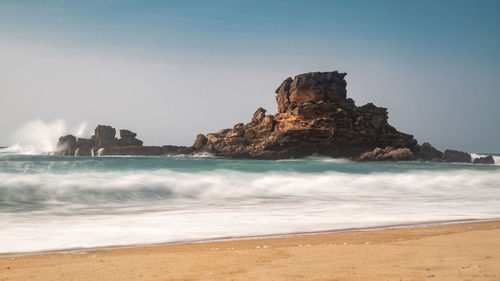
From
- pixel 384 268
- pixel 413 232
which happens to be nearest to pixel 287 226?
pixel 413 232

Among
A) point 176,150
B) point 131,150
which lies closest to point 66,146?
point 131,150

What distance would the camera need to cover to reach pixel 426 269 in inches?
140

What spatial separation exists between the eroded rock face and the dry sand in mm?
43505

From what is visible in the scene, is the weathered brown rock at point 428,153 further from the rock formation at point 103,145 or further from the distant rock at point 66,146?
the distant rock at point 66,146

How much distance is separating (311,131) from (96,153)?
3206 centimetres

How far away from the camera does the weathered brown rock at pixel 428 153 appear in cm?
5059

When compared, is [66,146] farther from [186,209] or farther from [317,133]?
[186,209]

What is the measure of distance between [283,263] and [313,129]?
151 feet

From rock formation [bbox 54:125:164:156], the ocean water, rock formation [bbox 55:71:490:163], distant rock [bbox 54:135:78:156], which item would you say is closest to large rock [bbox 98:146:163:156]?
rock formation [bbox 54:125:164:156]

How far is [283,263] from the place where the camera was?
12.8ft

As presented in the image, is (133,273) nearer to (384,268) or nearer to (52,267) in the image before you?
(52,267)

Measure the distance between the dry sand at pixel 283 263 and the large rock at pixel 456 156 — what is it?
51024 mm

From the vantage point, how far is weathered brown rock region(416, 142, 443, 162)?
5059 cm

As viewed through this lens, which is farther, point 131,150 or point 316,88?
point 131,150
